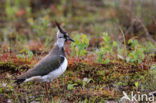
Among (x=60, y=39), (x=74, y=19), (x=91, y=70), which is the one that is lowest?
(x=91, y=70)

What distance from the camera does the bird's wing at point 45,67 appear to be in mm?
4816

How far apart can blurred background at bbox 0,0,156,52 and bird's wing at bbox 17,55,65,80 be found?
1743mm

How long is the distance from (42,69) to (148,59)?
233cm

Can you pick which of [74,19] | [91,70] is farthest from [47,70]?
[74,19]

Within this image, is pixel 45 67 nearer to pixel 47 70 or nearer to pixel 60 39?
pixel 47 70

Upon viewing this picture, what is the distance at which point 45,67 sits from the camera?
5.00 meters

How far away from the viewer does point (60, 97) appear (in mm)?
4766

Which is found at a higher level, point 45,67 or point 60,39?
point 60,39

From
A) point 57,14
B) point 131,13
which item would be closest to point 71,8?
point 57,14

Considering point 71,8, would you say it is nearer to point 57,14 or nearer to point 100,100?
point 57,14

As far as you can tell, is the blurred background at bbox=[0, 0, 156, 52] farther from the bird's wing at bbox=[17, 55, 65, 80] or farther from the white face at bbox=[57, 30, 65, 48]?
the bird's wing at bbox=[17, 55, 65, 80]

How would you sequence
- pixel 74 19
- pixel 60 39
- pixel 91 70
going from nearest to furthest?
pixel 60 39 < pixel 91 70 < pixel 74 19

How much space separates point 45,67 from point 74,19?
5.96m

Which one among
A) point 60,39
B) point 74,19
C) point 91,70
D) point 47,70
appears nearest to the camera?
point 47,70
